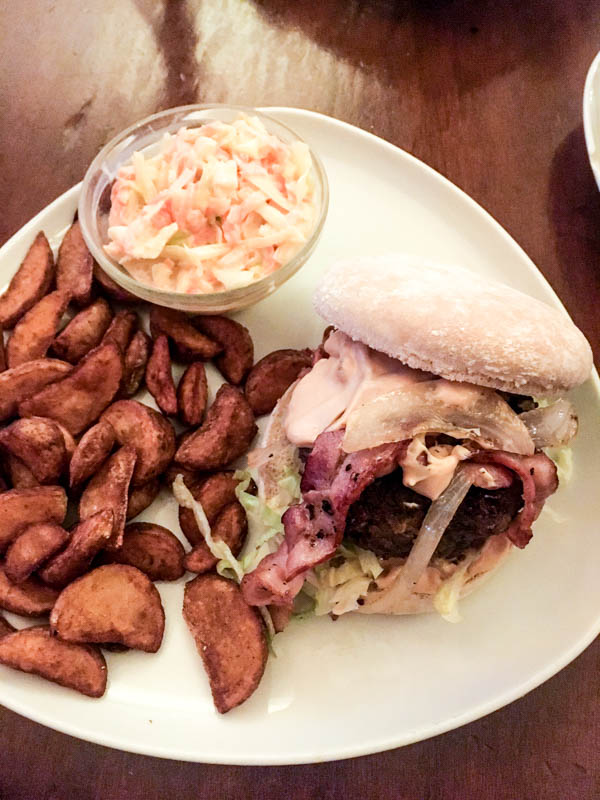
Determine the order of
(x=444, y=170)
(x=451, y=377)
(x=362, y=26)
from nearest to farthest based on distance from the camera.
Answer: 1. (x=451, y=377)
2. (x=444, y=170)
3. (x=362, y=26)

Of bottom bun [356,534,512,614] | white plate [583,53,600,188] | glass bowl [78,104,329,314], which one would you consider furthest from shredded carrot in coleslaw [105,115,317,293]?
white plate [583,53,600,188]

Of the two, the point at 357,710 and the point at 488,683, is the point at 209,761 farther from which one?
the point at 488,683

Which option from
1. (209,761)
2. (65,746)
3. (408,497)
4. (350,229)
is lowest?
(65,746)

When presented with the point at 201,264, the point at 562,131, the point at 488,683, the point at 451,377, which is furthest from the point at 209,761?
the point at 562,131

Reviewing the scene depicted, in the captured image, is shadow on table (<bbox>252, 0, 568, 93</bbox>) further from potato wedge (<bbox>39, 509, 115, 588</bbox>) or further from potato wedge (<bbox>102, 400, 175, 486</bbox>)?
potato wedge (<bbox>39, 509, 115, 588</bbox>)

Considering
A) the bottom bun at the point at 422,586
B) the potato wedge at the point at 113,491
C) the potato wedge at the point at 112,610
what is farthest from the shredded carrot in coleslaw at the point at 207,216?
the bottom bun at the point at 422,586

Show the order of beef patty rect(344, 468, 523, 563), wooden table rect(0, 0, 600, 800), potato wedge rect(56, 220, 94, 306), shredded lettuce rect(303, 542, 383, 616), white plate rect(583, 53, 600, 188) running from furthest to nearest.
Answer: wooden table rect(0, 0, 600, 800) < white plate rect(583, 53, 600, 188) < potato wedge rect(56, 220, 94, 306) < shredded lettuce rect(303, 542, 383, 616) < beef patty rect(344, 468, 523, 563)

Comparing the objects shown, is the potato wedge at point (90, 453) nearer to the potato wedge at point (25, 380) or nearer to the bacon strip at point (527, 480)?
the potato wedge at point (25, 380)
